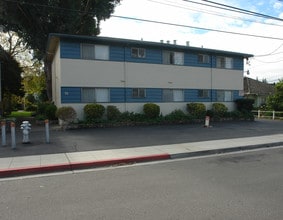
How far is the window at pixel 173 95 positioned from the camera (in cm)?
2331

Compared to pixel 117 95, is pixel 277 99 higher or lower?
lower

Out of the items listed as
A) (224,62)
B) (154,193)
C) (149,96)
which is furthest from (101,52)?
(154,193)

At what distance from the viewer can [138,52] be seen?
72.4ft

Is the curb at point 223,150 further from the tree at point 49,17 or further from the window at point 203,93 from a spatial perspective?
the tree at point 49,17

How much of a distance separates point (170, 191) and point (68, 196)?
208 centimetres

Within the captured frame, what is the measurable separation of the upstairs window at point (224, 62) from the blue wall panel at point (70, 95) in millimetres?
12529

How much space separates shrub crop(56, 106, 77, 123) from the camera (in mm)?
18172

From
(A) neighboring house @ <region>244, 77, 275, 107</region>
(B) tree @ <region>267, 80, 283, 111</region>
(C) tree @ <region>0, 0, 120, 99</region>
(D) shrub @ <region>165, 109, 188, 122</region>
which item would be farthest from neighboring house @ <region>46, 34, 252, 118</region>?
(A) neighboring house @ <region>244, 77, 275, 107</region>

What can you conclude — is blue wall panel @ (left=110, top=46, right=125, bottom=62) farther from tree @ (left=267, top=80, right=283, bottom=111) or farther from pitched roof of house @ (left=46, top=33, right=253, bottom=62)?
tree @ (left=267, top=80, right=283, bottom=111)

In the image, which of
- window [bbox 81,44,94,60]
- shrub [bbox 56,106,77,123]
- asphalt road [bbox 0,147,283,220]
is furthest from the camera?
window [bbox 81,44,94,60]

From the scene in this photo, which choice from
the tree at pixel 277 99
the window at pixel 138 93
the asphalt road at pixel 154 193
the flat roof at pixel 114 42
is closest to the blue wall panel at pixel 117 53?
the flat roof at pixel 114 42

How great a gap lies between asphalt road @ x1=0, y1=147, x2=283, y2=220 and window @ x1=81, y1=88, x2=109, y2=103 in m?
12.1

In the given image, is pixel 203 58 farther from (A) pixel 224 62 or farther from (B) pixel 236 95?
(B) pixel 236 95

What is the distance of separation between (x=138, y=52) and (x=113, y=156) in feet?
44.2
